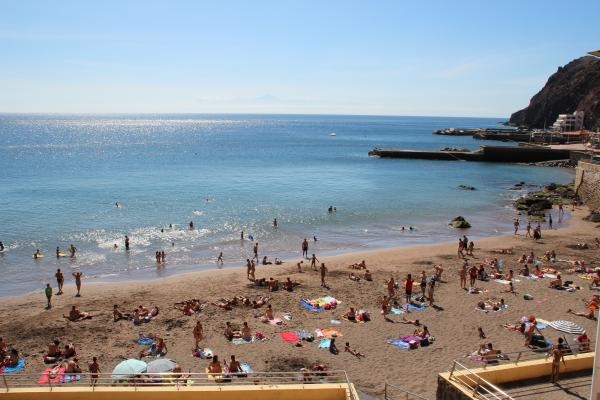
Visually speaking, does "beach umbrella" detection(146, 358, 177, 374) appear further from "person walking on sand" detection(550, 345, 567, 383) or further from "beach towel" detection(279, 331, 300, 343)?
"person walking on sand" detection(550, 345, 567, 383)

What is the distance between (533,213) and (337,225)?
1575 cm

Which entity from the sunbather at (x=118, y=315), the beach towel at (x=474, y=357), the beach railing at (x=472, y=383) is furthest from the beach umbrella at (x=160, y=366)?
the beach towel at (x=474, y=357)

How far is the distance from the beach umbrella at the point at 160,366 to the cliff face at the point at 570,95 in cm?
10772

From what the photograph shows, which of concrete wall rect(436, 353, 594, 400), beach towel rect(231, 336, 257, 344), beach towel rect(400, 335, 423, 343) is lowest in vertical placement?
beach towel rect(231, 336, 257, 344)

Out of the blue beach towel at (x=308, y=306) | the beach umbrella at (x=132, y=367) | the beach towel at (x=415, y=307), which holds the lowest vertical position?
the blue beach towel at (x=308, y=306)

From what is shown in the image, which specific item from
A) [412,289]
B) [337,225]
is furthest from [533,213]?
[412,289]

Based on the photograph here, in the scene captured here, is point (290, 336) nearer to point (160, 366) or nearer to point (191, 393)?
point (160, 366)

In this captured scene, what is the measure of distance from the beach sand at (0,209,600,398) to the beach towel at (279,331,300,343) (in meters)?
0.22

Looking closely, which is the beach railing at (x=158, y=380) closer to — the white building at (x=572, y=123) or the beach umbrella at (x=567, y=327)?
the beach umbrella at (x=567, y=327)

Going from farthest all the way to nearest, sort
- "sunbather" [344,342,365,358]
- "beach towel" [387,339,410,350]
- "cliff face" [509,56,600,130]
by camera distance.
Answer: "cliff face" [509,56,600,130]
"beach towel" [387,339,410,350]
"sunbather" [344,342,365,358]

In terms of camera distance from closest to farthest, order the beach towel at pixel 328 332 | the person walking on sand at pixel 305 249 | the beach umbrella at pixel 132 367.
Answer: the beach umbrella at pixel 132 367, the beach towel at pixel 328 332, the person walking on sand at pixel 305 249

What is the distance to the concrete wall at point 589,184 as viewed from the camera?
39.7 meters

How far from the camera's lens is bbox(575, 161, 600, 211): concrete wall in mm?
39719

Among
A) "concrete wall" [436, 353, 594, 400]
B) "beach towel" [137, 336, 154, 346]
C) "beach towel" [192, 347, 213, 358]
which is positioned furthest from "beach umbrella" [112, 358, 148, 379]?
"concrete wall" [436, 353, 594, 400]
